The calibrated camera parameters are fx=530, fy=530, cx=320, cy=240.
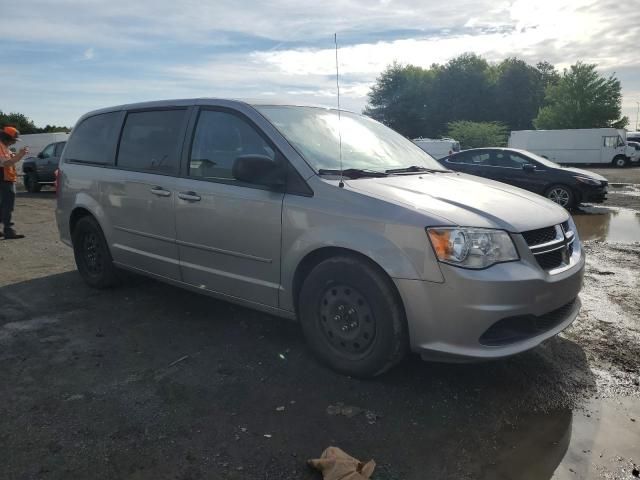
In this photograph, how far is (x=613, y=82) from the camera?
52.3 meters

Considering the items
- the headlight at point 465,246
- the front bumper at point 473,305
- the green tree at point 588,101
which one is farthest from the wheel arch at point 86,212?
the green tree at point 588,101

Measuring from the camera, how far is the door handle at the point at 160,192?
4.36 m

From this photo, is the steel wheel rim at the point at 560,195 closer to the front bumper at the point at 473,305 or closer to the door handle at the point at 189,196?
the front bumper at the point at 473,305

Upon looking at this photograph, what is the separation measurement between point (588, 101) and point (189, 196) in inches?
2273

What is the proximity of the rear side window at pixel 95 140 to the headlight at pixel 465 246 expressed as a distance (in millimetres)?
3502

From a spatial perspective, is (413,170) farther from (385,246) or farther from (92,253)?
(92,253)

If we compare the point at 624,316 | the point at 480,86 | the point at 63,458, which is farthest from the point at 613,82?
the point at 63,458

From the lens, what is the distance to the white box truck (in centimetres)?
3184

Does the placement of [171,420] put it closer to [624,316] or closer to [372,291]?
[372,291]

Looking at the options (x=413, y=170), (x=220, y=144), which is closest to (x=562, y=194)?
(x=413, y=170)

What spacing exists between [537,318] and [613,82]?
58.6m

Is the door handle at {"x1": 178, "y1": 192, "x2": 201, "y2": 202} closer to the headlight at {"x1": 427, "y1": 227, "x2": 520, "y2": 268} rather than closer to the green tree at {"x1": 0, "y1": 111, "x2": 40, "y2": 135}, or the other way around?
the headlight at {"x1": 427, "y1": 227, "x2": 520, "y2": 268}

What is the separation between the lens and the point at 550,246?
3.27 m

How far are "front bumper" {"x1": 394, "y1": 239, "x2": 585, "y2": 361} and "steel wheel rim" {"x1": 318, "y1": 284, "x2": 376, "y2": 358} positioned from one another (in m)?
0.29
